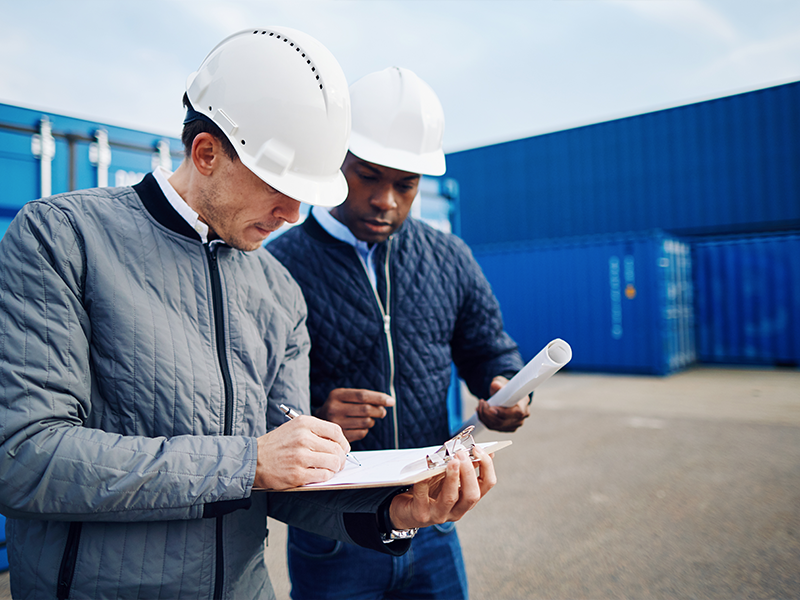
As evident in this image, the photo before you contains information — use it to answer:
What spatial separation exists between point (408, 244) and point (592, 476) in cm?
395

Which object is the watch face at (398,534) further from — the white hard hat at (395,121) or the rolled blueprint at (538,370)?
the white hard hat at (395,121)

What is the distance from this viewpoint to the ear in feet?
3.71

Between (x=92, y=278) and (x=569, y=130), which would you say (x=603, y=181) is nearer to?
(x=569, y=130)

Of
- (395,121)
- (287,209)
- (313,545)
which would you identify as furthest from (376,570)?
(395,121)

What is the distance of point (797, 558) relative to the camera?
336cm

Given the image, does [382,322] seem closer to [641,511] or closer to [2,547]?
[2,547]

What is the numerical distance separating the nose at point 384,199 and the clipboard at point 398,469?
0.77 meters

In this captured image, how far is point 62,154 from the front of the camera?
336 cm

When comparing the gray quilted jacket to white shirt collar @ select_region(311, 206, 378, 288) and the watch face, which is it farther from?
white shirt collar @ select_region(311, 206, 378, 288)

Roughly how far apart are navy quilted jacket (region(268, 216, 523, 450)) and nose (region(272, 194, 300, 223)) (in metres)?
0.47

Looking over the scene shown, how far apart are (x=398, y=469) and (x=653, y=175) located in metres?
14.2

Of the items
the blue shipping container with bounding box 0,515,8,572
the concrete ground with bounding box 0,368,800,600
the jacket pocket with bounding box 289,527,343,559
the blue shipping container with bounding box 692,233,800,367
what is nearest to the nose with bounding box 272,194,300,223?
the jacket pocket with bounding box 289,527,343,559

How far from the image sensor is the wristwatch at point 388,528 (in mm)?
1226

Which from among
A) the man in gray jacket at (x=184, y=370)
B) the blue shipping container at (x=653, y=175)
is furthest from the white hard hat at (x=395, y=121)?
the blue shipping container at (x=653, y=175)
